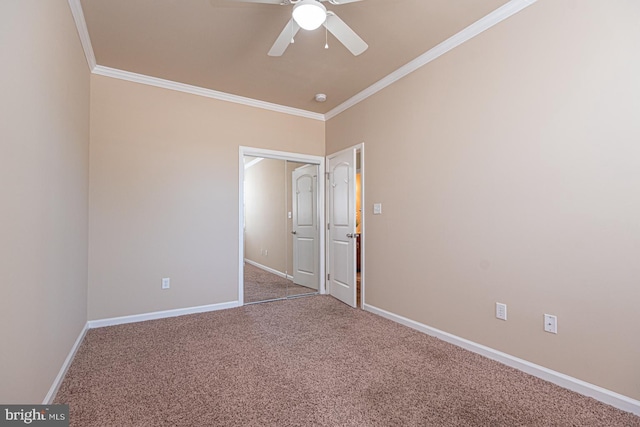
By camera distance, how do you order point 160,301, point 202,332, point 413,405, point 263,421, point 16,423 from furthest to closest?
1. point 160,301
2. point 202,332
3. point 413,405
4. point 263,421
5. point 16,423

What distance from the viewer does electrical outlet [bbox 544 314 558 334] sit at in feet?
6.57

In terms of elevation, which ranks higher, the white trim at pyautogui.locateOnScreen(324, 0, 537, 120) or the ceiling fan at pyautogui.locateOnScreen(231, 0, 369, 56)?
the white trim at pyautogui.locateOnScreen(324, 0, 537, 120)

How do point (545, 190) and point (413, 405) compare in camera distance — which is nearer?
point (413, 405)

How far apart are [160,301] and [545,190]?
3775 mm

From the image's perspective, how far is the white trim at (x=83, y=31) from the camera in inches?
86.2

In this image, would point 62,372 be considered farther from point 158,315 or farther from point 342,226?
point 342,226

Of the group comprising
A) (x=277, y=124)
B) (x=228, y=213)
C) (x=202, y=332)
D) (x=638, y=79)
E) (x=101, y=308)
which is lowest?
(x=202, y=332)

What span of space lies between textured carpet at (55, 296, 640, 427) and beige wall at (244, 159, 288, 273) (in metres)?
1.91

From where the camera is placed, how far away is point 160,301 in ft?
11.1

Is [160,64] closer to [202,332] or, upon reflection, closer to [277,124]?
[277,124]

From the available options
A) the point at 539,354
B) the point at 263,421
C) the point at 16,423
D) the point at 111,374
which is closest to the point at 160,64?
the point at 111,374

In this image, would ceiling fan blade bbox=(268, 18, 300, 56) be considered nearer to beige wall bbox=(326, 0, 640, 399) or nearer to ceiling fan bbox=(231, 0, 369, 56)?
ceiling fan bbox=(231, 0, 369, 56)

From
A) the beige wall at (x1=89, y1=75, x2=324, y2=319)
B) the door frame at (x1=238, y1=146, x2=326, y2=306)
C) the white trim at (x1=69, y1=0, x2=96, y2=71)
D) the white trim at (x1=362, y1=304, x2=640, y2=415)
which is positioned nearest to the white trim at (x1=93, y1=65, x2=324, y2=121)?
the beige wall at (x1=89, y1=75, x2=324, y2=319)

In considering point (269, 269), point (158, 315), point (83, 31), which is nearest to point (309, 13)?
point (83, 31)
